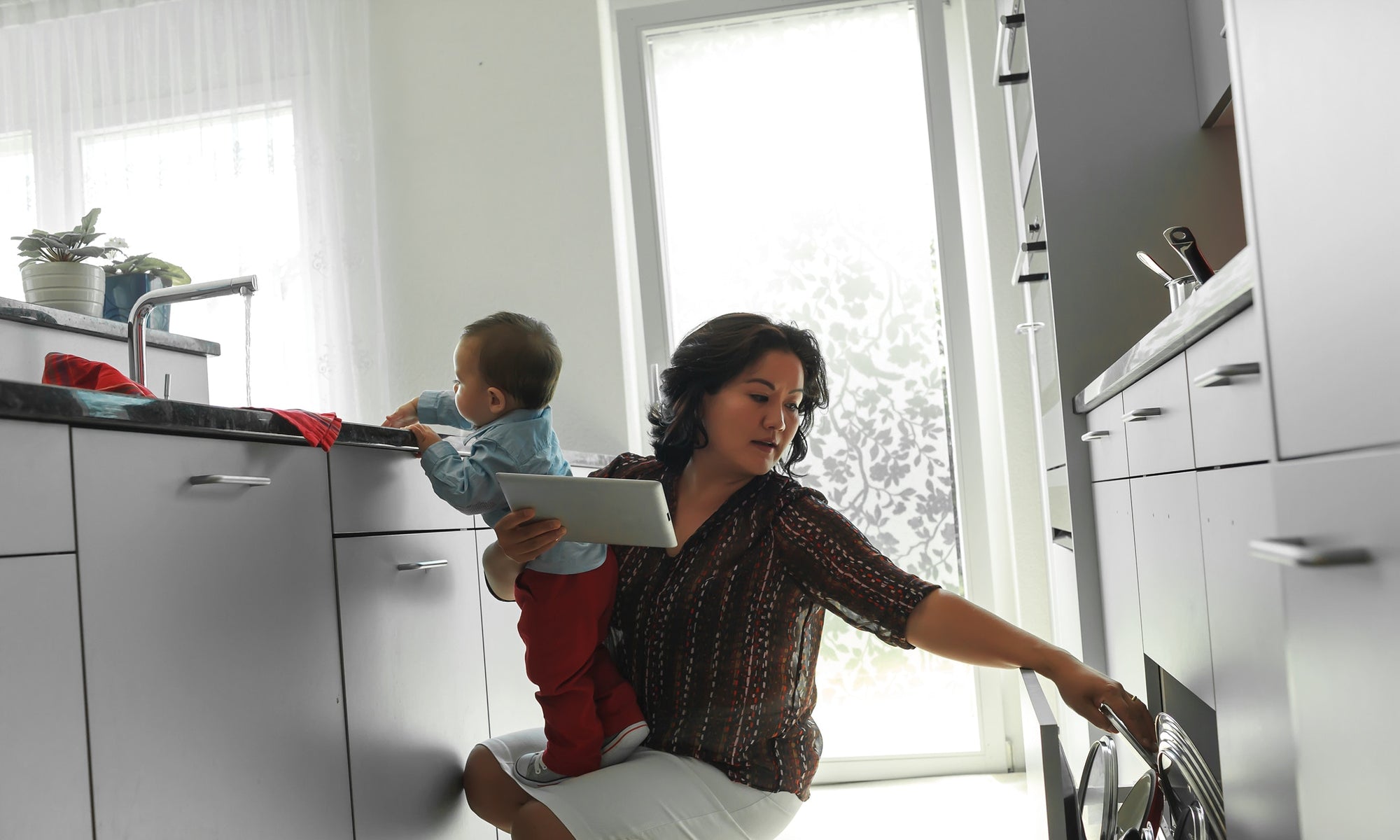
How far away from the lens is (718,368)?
148cm

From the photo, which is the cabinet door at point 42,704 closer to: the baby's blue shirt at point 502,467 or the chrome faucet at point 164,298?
the baby's blue shirt at point 502,467

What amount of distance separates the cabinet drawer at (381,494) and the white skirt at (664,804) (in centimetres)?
47

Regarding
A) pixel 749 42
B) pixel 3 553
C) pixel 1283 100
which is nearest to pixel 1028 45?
pixel 749 42

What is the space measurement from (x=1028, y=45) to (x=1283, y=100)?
5.41 feet

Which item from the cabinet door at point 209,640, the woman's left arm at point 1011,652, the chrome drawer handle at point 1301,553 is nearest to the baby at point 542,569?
the cabinet door at point 209,640

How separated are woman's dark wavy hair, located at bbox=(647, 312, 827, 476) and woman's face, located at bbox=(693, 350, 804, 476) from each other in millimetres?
18

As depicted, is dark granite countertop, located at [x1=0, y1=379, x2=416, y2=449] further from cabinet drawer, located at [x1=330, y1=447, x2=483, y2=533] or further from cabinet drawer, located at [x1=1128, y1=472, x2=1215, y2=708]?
cabinet drawer, located at [x1=1128, y1=472, x2=1215, y2=708]

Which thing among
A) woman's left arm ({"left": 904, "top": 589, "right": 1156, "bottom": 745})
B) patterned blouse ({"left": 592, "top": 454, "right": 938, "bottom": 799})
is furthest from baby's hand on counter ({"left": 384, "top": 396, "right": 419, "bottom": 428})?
woman's left arm ({"left": 904, "top": 589, "right": 1156, "bottom": 745})

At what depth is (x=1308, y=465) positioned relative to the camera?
1.96ft

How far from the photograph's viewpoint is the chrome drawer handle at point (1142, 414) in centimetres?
131

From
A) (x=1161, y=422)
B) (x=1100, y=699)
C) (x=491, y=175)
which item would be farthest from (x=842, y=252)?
(x=1100, y=699)

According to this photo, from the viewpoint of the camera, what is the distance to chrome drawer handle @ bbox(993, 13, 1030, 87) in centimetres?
226

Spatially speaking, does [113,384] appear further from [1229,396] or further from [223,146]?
[223,146]

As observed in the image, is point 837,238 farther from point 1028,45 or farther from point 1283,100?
point 1283,100
